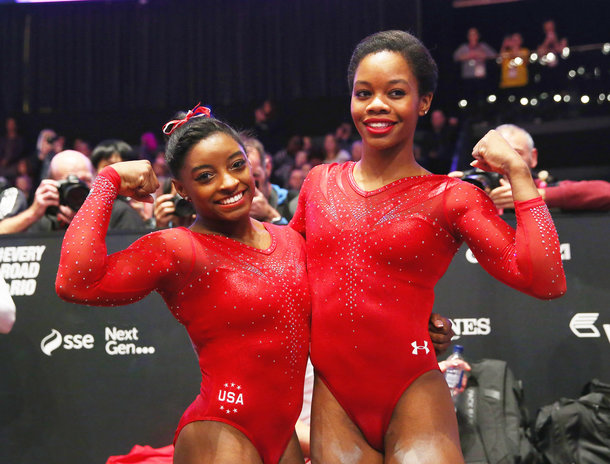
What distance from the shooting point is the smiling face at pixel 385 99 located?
2.09 meters

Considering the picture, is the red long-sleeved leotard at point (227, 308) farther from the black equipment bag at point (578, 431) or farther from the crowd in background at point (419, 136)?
the crowd in background at point (419, 136)

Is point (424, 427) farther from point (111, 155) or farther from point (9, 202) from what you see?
point (9, 202)

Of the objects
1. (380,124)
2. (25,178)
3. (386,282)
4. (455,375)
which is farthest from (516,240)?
(25,178)

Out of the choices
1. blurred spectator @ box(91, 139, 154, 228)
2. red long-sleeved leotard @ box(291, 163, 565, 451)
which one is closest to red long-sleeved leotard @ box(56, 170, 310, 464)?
red long-sleeved leotard @ box(291, 163, 565, 451)

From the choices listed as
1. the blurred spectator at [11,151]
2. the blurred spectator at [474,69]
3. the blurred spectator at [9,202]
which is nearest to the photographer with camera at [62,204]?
the blurred spectator at [9,202]

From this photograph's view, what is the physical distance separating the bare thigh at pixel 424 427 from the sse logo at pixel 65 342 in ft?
6.89

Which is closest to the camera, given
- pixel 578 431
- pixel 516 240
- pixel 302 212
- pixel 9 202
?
pixel 516 240

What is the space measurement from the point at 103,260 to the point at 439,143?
7.20 meters

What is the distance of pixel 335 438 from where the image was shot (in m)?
2.04

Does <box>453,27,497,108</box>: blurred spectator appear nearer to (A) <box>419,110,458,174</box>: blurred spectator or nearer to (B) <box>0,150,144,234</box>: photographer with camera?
(A) <box>419,110,458,174</box>: blurred spectator

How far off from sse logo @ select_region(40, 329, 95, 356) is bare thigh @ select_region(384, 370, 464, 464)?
82.6 inches

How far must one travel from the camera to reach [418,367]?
2.05 m

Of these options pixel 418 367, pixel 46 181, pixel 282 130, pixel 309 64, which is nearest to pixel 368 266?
pixel 418 367

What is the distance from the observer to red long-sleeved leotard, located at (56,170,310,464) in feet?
6.59
